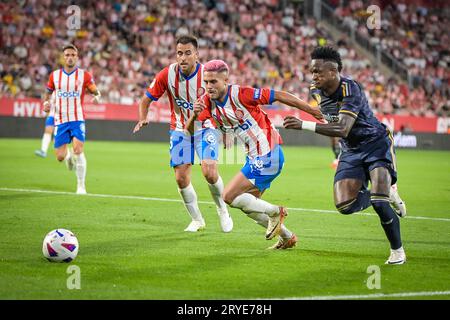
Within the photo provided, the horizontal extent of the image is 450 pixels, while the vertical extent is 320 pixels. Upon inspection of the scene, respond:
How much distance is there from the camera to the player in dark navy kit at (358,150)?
346 inches

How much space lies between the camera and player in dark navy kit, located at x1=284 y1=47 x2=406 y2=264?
8.79m

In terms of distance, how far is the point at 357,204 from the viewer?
368 inches

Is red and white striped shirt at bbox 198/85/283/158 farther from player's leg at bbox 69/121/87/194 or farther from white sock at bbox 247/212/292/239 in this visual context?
player's leg at bbox 69/121/87/194

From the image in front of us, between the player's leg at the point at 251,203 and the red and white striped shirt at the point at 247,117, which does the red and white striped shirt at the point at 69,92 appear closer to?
the red and white striped shirt at the point at 247,117

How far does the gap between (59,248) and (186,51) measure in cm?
390

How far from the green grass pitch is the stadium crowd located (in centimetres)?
1585

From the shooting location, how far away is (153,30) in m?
37.6

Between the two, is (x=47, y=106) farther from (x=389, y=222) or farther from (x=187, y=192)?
(x=389, y=222)

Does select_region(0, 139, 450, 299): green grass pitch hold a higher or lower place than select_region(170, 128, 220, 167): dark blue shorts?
lower

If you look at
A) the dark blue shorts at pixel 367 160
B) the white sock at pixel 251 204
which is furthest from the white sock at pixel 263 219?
the dark blue shorts at pixel 367 160

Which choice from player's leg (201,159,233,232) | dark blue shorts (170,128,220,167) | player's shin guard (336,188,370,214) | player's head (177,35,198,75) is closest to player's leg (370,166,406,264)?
player's shin guard (336,188,370,214)

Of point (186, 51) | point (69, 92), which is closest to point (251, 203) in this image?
point (186, 51)

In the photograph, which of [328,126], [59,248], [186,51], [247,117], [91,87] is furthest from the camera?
[91,87]
